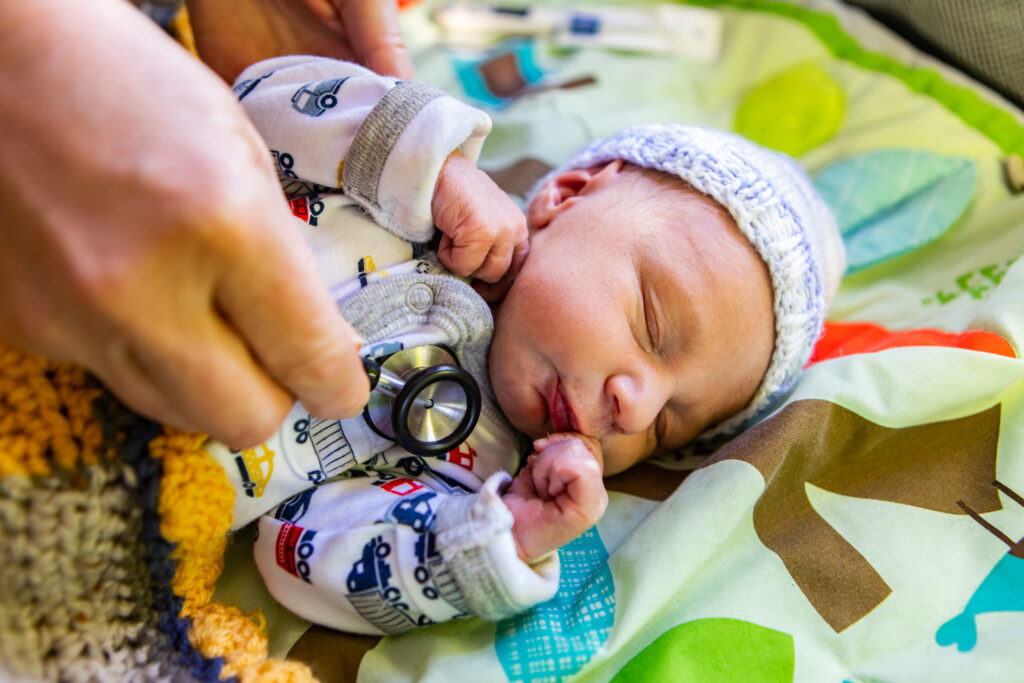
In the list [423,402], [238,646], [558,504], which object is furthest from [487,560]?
[238,646]

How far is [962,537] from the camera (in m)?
1.08

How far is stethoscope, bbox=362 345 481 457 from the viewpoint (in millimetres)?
923

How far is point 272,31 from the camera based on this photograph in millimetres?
1549

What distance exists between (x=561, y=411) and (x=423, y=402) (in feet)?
0.78

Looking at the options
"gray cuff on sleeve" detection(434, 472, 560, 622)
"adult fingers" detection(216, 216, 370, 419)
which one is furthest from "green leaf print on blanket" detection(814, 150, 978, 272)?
"adult fingers" detection(216, 216, 370, 419)

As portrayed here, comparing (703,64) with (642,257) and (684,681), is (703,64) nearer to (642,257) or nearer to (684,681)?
(642,257)

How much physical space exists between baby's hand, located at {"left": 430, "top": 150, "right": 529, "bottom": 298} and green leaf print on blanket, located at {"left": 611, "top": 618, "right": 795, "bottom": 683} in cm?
60

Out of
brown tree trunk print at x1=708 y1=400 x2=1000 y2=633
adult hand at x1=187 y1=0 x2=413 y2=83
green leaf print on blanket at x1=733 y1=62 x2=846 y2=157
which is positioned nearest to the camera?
brown tree trunk print at x1=708 y1=400 x2=1000 y2=633

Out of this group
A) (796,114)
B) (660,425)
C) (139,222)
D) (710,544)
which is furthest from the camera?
(796,114)

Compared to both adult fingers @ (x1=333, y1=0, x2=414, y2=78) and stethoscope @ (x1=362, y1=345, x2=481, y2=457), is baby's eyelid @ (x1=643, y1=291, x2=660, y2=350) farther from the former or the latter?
adult fingers @ (x1=333, y1=0, x2=414, y2=78)

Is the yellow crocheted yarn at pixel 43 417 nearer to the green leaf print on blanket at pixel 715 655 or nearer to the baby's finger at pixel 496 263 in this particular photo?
the baby's finger at pixel 496 263

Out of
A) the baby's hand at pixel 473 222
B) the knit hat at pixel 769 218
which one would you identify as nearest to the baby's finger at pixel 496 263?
the baby's hand at pixel 473 222

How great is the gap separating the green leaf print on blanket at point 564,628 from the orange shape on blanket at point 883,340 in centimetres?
67

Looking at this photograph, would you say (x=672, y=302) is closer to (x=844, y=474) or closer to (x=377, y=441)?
(x=844, y=474)
